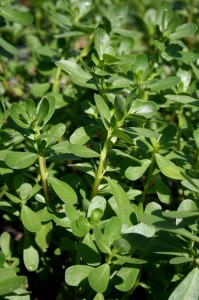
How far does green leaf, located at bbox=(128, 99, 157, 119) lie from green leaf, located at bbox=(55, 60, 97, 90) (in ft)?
0.74

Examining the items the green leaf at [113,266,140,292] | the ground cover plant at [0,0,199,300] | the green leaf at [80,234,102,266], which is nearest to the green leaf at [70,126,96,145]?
the ground cover plant at [0,0,199,300]

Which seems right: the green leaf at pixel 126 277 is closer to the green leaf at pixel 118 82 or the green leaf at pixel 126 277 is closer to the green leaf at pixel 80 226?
the green leaf at pixel 80 226

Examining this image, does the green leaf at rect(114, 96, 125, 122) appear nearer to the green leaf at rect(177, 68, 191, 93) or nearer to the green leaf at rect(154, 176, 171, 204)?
the green leaf at rect(154, 176, 171, 204)

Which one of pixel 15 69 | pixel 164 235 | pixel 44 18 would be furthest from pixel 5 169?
pixel 44 18

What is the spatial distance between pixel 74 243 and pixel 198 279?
432 millimetres

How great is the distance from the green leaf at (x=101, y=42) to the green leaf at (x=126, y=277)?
2.30 ft

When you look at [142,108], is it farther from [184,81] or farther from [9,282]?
[9,282]

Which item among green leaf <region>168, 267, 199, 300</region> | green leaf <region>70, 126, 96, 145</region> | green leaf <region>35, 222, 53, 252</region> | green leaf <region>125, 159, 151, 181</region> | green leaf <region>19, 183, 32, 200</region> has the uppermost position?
green leaf <region>70, 126, 96, 145</region>

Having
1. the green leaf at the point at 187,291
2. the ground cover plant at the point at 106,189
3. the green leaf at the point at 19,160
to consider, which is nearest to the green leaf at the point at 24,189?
the ground cover plant at the point at 106,189

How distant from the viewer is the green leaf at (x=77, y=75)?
1.58 metres

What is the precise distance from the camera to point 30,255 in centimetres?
159

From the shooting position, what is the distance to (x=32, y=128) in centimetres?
148

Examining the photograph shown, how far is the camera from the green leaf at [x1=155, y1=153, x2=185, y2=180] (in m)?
1.39

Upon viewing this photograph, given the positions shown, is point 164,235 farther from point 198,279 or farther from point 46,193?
point 46,193
